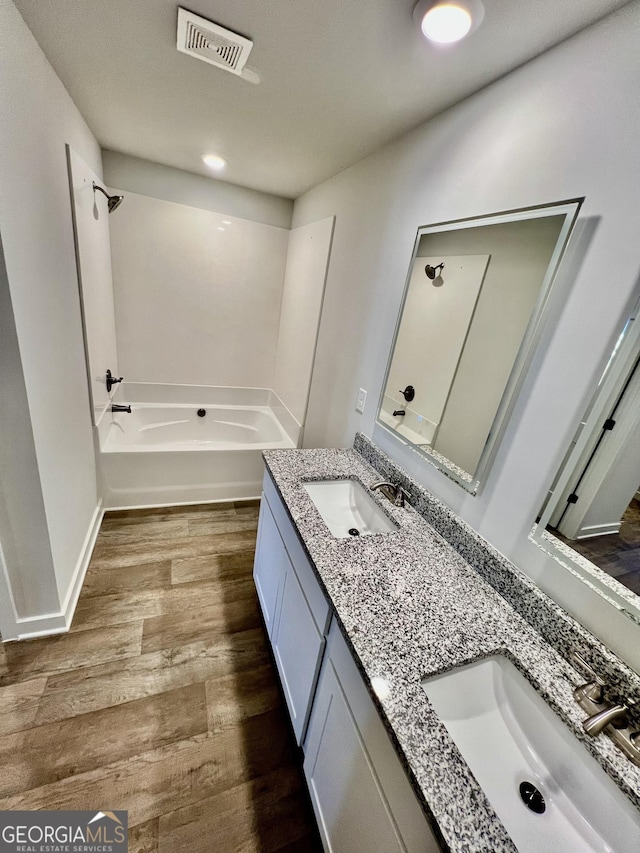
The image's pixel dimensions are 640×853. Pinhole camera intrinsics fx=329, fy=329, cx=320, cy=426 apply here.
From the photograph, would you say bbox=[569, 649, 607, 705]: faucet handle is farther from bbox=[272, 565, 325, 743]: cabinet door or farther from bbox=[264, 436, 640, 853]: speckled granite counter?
bbox=[272, 565, 325, 743]: cabinet door

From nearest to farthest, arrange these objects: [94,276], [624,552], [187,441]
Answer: [624,552], [94,276], [187,441]

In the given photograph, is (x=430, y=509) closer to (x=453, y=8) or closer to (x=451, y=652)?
(x=451, y=652)

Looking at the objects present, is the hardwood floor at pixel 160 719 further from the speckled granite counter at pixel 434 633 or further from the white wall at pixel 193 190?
the white wall at pixel 193 190

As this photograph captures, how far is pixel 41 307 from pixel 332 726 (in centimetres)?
179

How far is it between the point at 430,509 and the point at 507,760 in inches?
28.3

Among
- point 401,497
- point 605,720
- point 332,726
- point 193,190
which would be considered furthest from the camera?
point 193,190

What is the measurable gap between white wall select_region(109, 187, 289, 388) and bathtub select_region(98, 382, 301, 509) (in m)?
0.19

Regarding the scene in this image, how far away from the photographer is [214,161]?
2.28 m

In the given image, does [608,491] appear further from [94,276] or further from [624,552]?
[94,276]

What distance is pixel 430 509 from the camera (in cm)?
133

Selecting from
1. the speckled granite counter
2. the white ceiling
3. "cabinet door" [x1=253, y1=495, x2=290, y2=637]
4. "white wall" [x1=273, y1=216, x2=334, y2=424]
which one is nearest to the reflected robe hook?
the white ceiling

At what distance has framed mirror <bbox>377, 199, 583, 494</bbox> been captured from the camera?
1.00m

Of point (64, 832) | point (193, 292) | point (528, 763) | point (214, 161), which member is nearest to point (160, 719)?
point (64, 832)

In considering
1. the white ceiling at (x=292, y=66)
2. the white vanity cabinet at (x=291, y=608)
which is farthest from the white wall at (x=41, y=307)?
the white vanity cabinet at (x=291, y=608)
